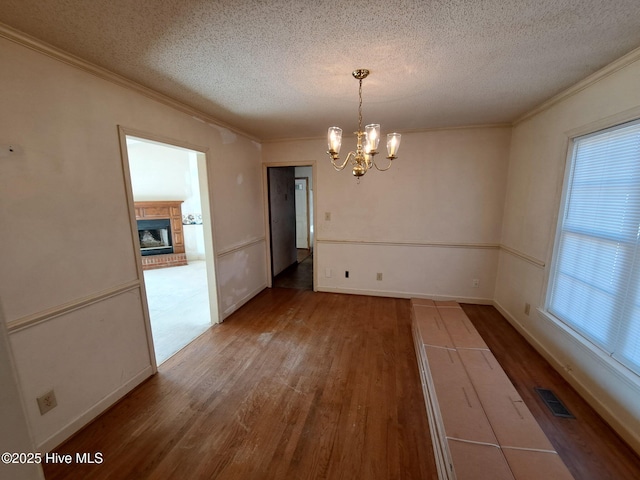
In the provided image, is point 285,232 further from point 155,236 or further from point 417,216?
point 155,236

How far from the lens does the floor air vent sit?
179 centimetres

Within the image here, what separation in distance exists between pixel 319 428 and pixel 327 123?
Answer: 3009mm

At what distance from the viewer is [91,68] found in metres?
1.66

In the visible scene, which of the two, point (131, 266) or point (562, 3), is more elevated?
point (562, 3)

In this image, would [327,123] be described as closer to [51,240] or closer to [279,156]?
[279,156]

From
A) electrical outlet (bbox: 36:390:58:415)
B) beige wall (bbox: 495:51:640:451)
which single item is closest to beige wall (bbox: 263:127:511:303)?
beige wall (bbox: 495:51:640:451)

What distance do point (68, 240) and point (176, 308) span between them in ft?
7.27

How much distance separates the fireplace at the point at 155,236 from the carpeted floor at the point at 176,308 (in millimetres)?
626

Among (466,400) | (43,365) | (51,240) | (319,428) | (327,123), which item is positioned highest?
(327,123)

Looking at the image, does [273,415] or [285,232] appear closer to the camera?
[273,415]

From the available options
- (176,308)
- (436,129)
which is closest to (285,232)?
(176,308)

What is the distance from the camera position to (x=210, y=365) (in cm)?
235

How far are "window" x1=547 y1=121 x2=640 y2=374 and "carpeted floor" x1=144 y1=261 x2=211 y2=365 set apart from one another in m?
3.57

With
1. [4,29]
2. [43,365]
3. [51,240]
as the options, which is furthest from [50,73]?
[43,365]
